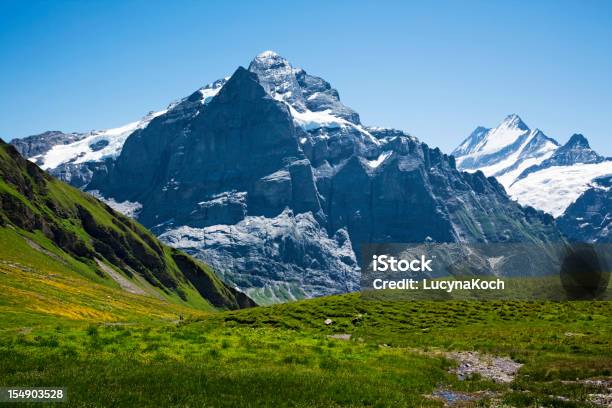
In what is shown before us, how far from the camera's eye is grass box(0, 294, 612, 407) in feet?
86.4

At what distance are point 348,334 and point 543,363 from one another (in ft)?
79.9

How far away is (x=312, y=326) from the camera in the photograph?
2596 inches

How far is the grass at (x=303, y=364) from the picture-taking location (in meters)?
26.3

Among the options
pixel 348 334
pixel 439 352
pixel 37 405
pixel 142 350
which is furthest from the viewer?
pixel 348 334

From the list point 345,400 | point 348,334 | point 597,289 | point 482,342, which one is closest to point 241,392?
point 345,400

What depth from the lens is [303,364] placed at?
1439 inches

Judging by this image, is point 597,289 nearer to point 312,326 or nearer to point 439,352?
point 312,326

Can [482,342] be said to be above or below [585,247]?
below

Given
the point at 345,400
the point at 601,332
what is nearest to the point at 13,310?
the point at 345,400

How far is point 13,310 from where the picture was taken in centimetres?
6981

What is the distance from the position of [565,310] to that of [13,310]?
6373 centimetres

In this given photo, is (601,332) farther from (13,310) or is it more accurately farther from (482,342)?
(13,310)

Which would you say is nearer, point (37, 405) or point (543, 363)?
point (37, 405)

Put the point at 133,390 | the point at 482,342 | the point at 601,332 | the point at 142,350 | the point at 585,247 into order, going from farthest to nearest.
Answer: the point at 585,247, the point at 601,332, the point at 482,342, the point at 142,350, the point at 133,390
